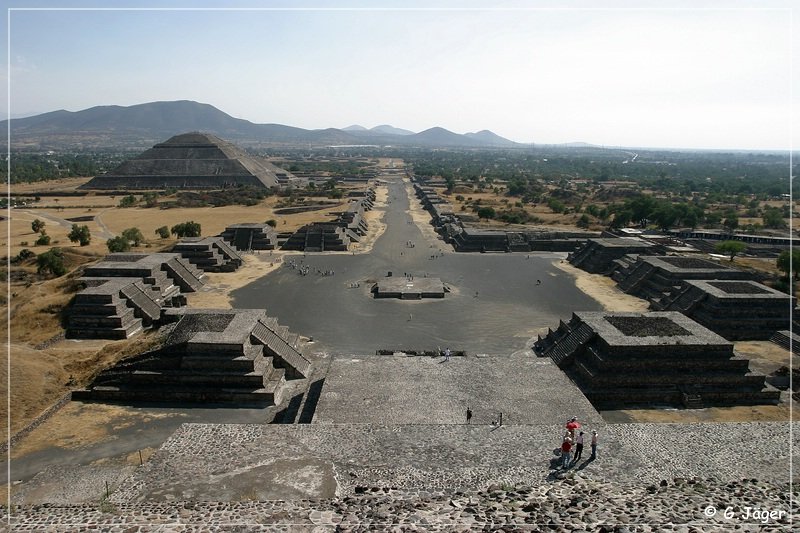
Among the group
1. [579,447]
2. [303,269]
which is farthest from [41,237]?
[579,447]

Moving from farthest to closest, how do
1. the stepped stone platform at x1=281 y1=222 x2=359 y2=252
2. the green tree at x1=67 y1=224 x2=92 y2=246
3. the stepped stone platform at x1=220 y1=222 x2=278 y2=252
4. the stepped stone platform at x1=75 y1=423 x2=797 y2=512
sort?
the stepped stone platform at x1=281 y1=222 x2=359 y2=252 → the stepped stone platform at x1=220 y1=222 x2=278 y2=252 → the green tree at x1=67 y1=224 x2=92 y2=246 → the stepped stone platform at x1=75 y1=423 x2=797 y2=512

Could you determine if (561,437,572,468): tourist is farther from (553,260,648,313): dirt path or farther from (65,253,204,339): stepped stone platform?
(65,253,204,339): stepped stone platform

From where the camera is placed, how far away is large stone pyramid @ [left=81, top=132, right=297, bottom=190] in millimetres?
105188

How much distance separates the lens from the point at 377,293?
35250 millimetres

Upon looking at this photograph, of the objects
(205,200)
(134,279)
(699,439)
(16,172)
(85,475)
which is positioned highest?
(16,172)

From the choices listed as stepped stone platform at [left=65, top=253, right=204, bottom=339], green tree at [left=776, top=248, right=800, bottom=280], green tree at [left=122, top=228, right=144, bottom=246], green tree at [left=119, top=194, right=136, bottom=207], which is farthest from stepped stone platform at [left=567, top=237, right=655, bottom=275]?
green tree at [left=119, top=194, right=136, bottom=207]

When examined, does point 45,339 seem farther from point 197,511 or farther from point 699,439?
point 699,439

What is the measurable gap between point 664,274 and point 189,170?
3908 inches

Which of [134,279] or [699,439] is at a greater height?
[134,279]

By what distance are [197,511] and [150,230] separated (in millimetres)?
56724

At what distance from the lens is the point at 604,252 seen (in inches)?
1757

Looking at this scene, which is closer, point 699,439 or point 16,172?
point 699,439

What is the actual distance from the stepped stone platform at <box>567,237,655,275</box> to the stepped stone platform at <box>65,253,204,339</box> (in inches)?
1263

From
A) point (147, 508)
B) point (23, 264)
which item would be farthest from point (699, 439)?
point (23, 264)
